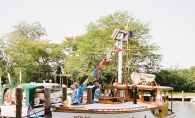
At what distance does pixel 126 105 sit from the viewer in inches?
637

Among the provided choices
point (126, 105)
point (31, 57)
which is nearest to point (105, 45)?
point (31, 57)

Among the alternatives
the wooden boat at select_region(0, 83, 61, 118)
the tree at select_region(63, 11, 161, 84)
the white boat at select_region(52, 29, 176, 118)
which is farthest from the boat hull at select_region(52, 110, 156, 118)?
the tree at select_region(63, 11, 161, 84)

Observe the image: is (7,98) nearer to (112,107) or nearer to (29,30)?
(112,107)

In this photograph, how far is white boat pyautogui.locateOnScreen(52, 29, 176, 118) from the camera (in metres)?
13.9

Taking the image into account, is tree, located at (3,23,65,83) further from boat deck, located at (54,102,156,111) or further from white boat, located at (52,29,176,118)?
boat deck, located at (54,102,156,111)

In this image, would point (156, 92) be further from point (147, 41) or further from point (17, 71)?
point (17, 71)

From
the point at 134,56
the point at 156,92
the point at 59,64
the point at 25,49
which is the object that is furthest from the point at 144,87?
the point at 59,64

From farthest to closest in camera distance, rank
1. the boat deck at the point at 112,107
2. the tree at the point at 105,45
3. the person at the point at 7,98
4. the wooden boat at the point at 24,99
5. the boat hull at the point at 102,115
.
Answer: the tree at the point at 105,45 → the person at the point at 7,98 → the wooden boat at the point at 24,99 → the boat deck at the point at 112,107 → the boat hull at the point at 102,115

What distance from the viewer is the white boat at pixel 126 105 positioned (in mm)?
13875

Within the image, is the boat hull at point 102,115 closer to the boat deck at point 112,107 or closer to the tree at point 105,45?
the boat deck at point 112,107

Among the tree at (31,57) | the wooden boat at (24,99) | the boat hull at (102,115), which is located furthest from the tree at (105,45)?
the boat hull at (102,115)

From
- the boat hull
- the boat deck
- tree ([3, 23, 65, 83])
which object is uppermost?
tree ([3, 23, 65, 83])

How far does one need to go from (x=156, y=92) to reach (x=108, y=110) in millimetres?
4142

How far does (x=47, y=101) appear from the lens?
14.7 m
